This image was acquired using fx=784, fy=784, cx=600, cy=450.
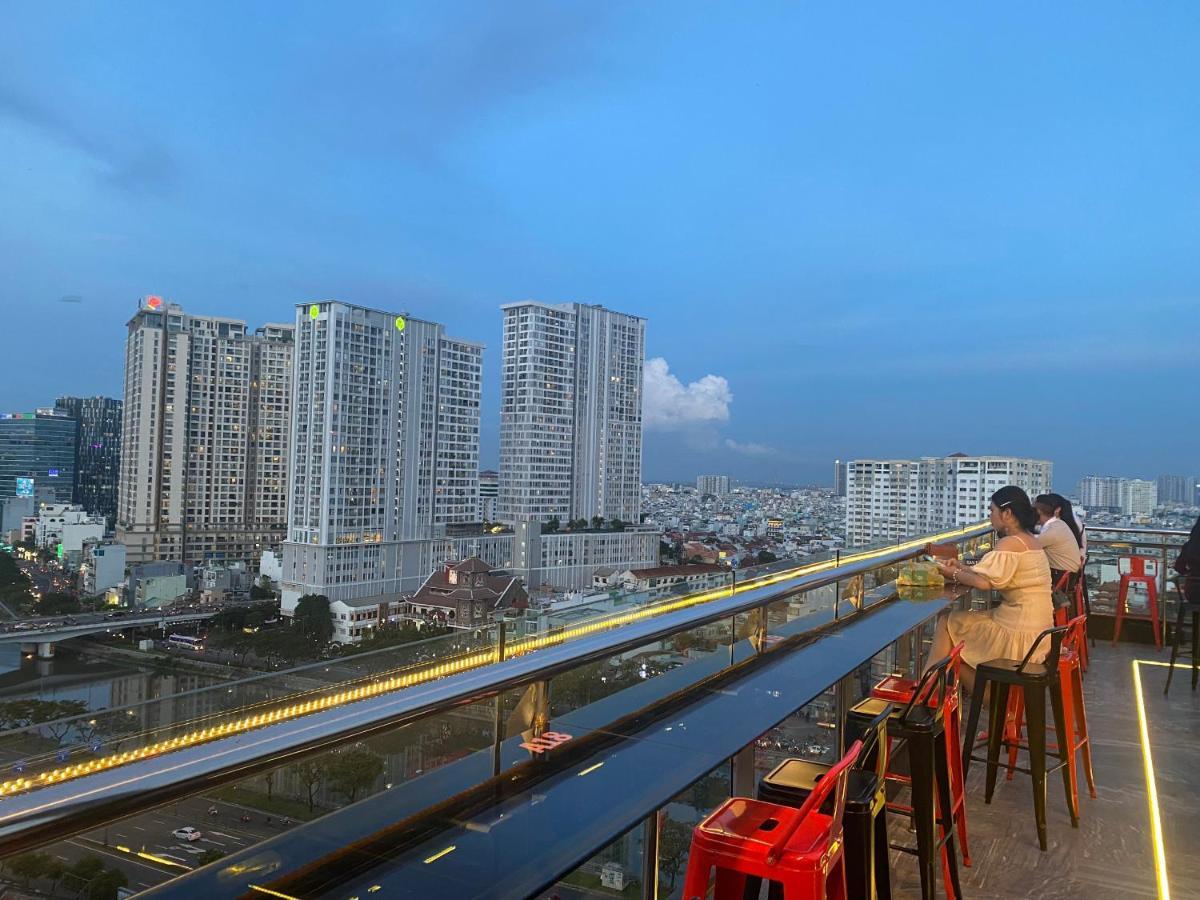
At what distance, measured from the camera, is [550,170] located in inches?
4181

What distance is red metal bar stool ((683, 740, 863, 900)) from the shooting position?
1310 millimetres

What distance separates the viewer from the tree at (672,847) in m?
1.62

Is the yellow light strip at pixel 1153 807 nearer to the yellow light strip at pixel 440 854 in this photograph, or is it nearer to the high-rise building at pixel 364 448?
the yellow light strip at pixel 440 854

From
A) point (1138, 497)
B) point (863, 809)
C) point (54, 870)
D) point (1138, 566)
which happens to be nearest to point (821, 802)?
point (863, 809)

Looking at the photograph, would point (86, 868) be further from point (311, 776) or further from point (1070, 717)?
point (1070, 717)

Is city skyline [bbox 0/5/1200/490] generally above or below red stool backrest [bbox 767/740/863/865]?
above

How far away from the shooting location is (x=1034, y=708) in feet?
8.66

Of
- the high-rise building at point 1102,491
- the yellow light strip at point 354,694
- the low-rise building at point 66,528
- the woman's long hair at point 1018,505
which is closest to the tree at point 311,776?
the yellow light strip at point 354,694

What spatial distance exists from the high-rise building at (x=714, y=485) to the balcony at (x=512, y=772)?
1705 inches

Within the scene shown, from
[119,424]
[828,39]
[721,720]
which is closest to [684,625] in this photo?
[721,720]

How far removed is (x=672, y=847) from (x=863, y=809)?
15.7 inches

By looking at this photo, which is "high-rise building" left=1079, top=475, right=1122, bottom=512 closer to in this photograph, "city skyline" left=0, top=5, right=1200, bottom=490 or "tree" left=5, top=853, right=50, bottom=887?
"city skyline" left=0, top=5, right=1200, bottom=490

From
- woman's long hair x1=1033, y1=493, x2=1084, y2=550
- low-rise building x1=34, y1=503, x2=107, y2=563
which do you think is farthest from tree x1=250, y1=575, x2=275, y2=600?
woman's long hair x1=1033, y1=493, x2=1084, y2=550

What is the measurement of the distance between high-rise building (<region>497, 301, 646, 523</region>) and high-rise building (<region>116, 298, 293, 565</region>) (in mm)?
15831
